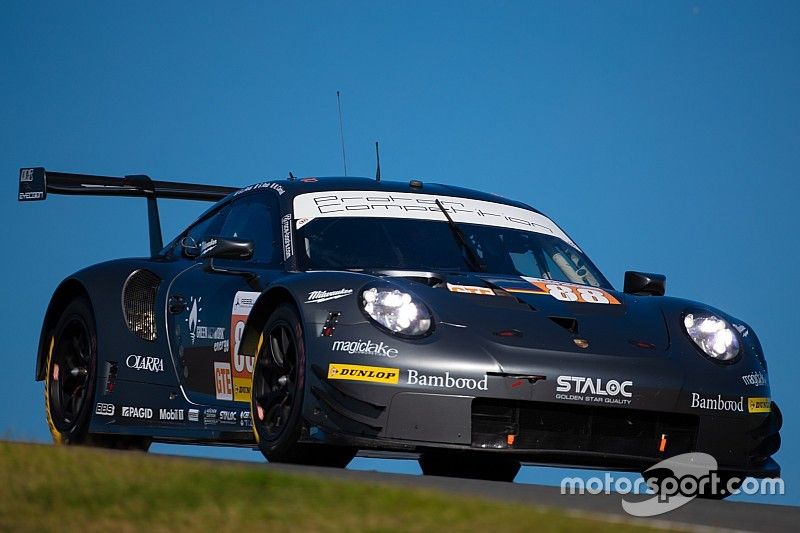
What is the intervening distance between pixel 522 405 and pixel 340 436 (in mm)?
762

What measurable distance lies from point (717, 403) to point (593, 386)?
24.9 inches

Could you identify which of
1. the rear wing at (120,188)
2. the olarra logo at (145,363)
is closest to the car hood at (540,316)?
the olarra logo at (145,363)

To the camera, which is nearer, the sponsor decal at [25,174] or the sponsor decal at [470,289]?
the sponsor decal at [470,289]

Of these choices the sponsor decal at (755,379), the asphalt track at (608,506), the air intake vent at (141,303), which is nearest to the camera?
the asphalt track at (608,506)

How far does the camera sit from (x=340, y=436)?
6.11 meters

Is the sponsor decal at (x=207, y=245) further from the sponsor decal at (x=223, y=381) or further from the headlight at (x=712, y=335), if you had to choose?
the headlight at (x=712, y=335)

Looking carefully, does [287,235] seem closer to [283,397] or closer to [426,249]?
[426,249]

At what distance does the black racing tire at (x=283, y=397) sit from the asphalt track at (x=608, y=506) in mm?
608

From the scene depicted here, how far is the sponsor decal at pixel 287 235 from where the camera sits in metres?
7.43

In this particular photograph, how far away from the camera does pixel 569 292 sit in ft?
22.9

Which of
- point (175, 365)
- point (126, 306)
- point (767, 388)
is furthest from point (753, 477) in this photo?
point (126, 306)

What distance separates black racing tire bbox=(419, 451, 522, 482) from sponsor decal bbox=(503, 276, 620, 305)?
1.47m

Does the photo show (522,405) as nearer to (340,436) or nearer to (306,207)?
(340,436)

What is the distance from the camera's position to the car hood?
6.31 meters
